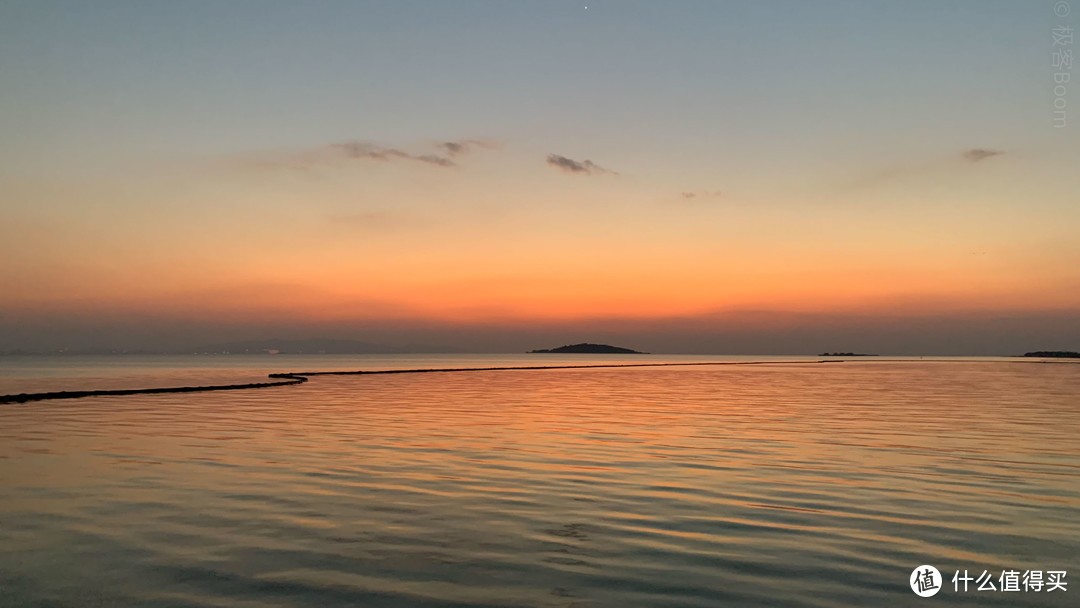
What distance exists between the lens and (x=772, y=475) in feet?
65.1

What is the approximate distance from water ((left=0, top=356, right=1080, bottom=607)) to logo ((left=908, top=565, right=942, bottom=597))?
0.16 m

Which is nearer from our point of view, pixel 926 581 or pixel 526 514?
pixel 926 581

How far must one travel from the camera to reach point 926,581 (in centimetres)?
1046

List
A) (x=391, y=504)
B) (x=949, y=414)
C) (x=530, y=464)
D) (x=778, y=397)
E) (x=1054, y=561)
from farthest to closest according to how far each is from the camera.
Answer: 1. (x=778, y=397)
2. (x=949, y=414)
3. (x=530, y=464)
4. (x=391, y=504)
5. (x=1054, y=561)

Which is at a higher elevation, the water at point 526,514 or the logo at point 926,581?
the water at point 526,514

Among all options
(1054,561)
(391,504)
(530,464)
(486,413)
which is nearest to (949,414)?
(486,413)

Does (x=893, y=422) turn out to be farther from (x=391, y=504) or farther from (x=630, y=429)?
(x=391, y=504)

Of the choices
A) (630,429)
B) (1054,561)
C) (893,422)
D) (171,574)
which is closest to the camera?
(171,574)

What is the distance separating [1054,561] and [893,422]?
25.9 m

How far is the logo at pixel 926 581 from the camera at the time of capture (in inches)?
397

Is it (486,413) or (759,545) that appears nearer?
(759,545)

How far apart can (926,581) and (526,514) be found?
7.13 m

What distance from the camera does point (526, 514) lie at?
14.9m

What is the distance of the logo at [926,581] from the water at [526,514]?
6.1 inches
